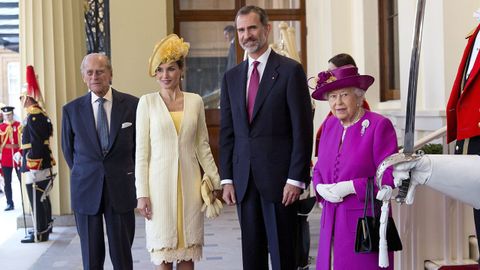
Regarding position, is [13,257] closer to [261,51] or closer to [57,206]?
[57,206]

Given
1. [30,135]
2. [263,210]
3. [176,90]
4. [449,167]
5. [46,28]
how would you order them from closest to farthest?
[449,167]
[263,210]
[176,90]
[30,135]
[46,28]

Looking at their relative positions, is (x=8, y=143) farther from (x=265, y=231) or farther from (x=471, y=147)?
(x=471, y=147)

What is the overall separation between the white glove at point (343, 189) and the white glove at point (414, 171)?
1.87ft

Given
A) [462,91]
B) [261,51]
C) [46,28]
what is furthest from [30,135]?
[462,91]

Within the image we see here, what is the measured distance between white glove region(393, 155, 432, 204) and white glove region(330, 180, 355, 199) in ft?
1.87

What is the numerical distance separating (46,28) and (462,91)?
5644 millimetres

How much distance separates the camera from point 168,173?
3.06m

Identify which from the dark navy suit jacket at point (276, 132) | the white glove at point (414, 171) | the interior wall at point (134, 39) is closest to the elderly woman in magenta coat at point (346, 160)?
the dark navy suit jacket at point (276, 132)

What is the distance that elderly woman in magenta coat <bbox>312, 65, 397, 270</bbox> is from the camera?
2.54 metres

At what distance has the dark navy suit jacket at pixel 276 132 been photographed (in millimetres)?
2854

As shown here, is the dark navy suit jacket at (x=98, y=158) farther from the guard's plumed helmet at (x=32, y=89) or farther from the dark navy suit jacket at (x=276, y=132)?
the guard's plumed helmet at (x=32, y=89)

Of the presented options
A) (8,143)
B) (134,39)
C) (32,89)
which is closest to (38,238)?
(32,89)

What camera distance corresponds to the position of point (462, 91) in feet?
8.09

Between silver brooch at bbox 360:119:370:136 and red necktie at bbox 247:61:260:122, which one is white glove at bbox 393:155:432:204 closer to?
silver brooch at bbox 360:119:370:136
